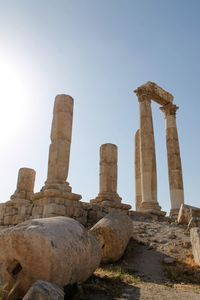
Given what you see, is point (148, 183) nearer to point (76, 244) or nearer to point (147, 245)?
point (147, 245)

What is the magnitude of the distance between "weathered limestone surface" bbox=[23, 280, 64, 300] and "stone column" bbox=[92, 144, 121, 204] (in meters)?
13.2

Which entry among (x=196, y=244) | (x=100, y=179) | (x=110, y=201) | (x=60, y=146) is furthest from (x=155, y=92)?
(x=196, y=244)

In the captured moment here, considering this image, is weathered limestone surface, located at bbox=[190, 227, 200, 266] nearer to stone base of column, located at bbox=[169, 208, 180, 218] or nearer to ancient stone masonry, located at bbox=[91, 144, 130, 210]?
ancient stone masonry, located at bbox=[91, 144, 130, 210]

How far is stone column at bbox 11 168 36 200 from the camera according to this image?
1800 centimetres

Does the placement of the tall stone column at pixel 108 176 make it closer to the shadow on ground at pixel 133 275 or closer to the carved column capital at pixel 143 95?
the carved column capital at pixel 143 95

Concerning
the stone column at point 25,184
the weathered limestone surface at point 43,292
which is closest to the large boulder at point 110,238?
the weathered limestone surface at point 43,292

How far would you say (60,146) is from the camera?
50.6 ft

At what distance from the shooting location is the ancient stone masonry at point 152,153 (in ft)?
67.6

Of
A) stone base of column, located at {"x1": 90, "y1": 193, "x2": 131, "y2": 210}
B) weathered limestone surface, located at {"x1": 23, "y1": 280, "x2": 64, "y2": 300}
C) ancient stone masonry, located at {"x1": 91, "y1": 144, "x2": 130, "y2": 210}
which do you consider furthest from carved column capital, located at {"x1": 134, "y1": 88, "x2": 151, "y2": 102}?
weathered limestone surface, located at {"x1": 23, "y1": 280, "x2": 64, "y2": 300}

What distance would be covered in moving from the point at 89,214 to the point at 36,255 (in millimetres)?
9576

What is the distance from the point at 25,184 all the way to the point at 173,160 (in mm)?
10098

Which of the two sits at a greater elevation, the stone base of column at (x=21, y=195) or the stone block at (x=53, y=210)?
the stone base of column at (x=21, y=195)

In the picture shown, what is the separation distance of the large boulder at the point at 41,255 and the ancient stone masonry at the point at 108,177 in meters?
11.3

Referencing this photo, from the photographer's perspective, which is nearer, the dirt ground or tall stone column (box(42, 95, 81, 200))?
the dirt ground
